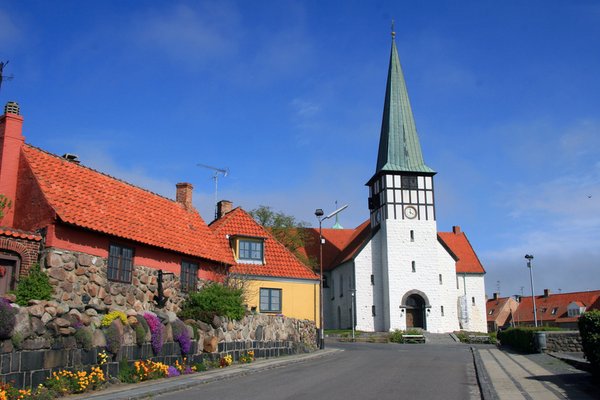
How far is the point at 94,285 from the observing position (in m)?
19.0

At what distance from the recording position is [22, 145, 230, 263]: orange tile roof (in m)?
19.3

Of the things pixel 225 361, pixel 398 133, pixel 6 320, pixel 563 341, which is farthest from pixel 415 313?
pixel 6 320

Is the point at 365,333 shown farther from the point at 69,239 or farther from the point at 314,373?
the point at 69,239

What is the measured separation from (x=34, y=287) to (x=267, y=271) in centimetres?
1657

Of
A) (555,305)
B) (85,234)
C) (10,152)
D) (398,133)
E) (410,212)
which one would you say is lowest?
(555,305)

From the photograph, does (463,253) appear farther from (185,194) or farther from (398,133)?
(185,194)

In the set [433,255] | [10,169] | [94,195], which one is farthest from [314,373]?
[433,255]

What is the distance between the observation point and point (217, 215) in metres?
37.0

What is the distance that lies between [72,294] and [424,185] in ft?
146

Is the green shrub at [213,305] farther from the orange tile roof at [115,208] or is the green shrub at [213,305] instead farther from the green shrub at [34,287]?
the green shrub at [34,287]

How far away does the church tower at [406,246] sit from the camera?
5562 centimetres

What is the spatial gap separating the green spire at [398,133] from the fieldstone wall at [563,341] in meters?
31.0

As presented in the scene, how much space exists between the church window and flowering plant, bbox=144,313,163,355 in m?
43.0

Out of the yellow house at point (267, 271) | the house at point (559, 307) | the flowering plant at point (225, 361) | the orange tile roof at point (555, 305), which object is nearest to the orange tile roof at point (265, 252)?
the yellow house at point (267, 271)
